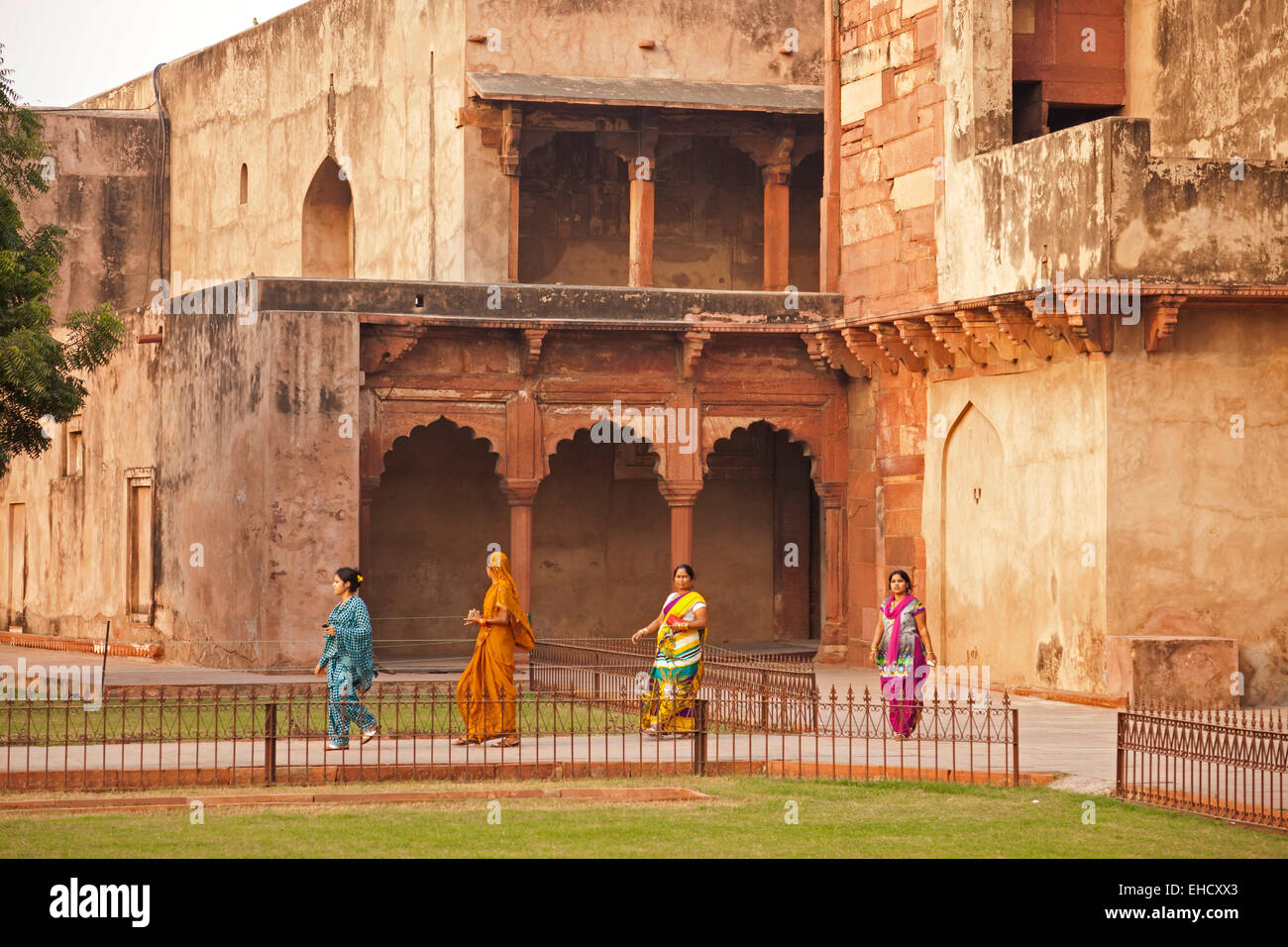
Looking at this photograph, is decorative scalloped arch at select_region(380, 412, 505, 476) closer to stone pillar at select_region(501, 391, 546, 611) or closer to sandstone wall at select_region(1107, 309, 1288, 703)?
stone pillar at select_region(501, 391, 546, 611)

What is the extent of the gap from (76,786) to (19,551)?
15787 millimetres

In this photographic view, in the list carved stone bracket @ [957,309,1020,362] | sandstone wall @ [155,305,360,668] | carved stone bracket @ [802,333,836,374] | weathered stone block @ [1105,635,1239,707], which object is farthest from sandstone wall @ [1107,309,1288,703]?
sandstone wall @ [155,305,360,668]

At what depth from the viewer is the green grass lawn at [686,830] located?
9125mm

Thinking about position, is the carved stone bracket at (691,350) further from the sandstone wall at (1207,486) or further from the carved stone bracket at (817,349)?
the sandstone wall at (1207,486)

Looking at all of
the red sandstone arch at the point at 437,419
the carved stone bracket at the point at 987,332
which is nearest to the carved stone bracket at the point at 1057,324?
the carved stone bracket at the point at 987,332

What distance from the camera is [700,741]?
12.0 metres

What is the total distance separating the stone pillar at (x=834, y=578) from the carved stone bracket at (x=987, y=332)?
3.58 meters

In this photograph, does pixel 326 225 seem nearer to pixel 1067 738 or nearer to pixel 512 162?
pixel 512 162

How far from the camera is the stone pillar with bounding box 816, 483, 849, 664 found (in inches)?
835

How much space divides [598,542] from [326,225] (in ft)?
18.1

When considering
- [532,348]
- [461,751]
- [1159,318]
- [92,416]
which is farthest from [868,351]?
[92,416]

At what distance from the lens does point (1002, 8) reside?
18.3 metres
